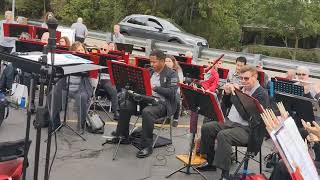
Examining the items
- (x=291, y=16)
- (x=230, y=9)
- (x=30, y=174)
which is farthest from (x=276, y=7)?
(x=30, y=174)

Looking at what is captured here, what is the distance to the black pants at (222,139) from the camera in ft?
18.6

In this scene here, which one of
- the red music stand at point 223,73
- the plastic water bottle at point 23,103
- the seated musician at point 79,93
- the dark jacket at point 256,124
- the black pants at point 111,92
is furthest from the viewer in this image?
the red music stand at point 223,73

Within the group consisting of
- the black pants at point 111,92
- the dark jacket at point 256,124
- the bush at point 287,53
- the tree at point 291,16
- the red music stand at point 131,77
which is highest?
the tree at point 291,16

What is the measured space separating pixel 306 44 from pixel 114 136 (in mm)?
30155

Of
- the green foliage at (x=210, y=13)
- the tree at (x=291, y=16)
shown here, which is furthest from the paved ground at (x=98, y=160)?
the green foliage at (x=210, y=13)

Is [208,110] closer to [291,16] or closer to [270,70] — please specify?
[270,70]

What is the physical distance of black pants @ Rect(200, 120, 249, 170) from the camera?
5664mm

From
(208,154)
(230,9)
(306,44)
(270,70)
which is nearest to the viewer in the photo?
(208,154)

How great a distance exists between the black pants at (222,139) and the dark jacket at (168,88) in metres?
0.95

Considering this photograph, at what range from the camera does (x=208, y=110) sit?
19.3 ft

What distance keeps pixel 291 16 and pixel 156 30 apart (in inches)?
399

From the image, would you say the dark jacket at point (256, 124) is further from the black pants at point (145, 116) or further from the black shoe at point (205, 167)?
the black pants at point (145, 116)

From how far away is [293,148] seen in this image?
10.8 feet

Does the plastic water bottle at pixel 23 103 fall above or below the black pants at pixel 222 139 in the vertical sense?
below
